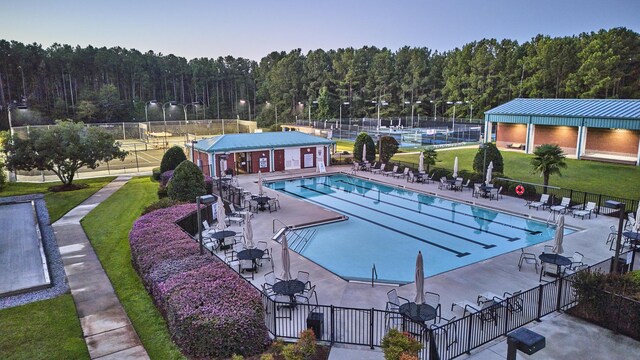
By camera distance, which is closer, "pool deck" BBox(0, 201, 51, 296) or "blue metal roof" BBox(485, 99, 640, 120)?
"pool deck" BBox(0, 201, 51, 296)

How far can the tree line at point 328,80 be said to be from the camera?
204 feet

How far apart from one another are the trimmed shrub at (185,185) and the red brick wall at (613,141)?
126 ft

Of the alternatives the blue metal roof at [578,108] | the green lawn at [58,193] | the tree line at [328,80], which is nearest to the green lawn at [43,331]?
the green lawn at [58,193]

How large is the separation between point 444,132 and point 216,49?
8967 cm

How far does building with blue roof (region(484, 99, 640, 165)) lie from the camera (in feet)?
118

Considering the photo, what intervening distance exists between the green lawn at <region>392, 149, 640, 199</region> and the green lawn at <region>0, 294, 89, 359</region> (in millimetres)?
27204

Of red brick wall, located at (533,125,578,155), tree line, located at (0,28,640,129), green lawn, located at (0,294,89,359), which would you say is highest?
tree line, located at (0,28,640,129)

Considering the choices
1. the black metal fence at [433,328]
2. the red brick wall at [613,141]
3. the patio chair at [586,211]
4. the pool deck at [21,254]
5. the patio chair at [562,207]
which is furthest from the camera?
the red brick wall at [613,141]

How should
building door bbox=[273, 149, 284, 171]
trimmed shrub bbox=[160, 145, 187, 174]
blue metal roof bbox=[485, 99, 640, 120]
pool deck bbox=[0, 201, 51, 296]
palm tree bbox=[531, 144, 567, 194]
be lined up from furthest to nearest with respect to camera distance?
blue metal roof bbox=[485, 99, 640, 120], building door bbox=[273, 149, 284, 171], trimmed shrub bbox=[160, 145, 187, 174], palm tree bbox=[531, 144, 567, 194], pool deck bbox=[0, 201, 51, 296]

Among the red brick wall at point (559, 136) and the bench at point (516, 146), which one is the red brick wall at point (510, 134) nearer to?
the bench at point (516, 146)

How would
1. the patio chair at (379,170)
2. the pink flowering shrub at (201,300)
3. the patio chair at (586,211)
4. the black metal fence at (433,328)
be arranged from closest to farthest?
the pink flowering shrub at (201,300) → the black metal fence at (433,328) → the patio chair at (586,211) → the patio chair at (379,170)

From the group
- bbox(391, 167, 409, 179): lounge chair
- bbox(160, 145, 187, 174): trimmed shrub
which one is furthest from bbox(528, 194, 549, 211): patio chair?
bbox(160, 145, 187, 174): trimmed shrub

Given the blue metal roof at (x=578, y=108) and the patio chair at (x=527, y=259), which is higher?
the blue metal roof at (x=578, y=108)

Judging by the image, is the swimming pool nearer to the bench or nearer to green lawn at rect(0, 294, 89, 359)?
green lawn at rect(0, 294, 89, 359)
